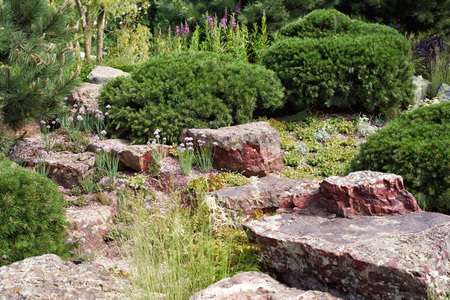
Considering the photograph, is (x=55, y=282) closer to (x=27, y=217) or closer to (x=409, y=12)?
(x=27, y=217)

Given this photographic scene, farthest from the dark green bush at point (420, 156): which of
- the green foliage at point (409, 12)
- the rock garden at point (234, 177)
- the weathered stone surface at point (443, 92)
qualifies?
the green foliage at point (409, 12)

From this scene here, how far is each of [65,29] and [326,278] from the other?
14.8 ft

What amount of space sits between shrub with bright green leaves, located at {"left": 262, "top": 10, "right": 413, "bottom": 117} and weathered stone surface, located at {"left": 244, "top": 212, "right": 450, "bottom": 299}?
4.19m

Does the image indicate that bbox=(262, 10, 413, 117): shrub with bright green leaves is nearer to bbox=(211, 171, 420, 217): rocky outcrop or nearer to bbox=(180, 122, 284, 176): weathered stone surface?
bbox=(180, 122, 284, 176): weathered stone surface

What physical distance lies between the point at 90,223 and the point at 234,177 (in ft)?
6.05

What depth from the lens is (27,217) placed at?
3621mm

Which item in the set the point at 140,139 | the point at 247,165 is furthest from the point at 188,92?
the point at 247,165

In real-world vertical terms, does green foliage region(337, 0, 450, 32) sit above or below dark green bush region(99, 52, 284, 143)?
above

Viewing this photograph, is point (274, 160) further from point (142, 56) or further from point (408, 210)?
point (142, 56)

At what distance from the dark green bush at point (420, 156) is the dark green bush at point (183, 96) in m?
2.28

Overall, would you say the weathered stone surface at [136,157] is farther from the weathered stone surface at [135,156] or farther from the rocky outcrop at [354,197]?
the rocky outcrop at [354,197]

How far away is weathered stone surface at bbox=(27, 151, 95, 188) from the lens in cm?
525

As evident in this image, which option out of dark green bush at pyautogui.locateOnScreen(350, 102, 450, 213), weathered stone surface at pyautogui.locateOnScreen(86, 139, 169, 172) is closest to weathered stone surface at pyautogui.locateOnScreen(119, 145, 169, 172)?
weathered stone surface at pyautogui.locateOnScreen(86, 139, 169, 172)

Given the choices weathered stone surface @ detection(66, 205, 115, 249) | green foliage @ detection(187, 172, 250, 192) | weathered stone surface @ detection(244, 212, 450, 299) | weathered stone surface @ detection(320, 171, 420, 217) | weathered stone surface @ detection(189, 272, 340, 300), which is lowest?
weathered stone surface @ detection(66, 205, 115, 249)
